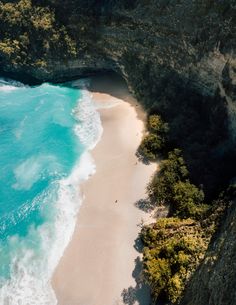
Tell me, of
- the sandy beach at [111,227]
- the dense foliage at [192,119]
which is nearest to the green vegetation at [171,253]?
the sandy beach at [111,227]

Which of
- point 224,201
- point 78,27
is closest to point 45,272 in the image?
point 224,201

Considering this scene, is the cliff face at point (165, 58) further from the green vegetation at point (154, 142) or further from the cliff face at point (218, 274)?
the green vegetation at point (154, 142)

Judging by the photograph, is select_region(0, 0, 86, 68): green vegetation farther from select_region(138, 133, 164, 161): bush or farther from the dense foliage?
select_region(138, 133, 164, 161): bush

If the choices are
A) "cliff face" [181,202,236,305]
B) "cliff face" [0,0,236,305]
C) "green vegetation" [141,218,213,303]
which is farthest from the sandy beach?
"cliff face" [181,202,236,305]

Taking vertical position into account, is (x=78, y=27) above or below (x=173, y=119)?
above

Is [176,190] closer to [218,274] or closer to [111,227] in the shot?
[111,227]

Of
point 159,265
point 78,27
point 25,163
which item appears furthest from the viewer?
point 78,27

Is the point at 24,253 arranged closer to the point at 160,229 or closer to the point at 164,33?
the point at 160,229
